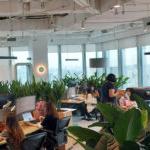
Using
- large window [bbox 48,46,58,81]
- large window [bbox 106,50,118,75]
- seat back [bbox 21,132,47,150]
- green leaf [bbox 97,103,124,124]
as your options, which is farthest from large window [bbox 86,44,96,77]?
green leaf [bbox 97,103,124,124]

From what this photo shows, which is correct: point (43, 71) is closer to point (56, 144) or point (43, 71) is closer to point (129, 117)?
point (56, 144)

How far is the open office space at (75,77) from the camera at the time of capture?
1534 mm

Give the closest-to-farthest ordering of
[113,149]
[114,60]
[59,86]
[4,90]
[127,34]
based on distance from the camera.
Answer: [113,149], [59,86], [4,90], [127,34], [114,60]

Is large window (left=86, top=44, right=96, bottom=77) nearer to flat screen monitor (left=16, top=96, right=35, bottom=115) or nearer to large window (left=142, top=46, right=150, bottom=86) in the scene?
large window (left=142, top=46, right=150, bottom=86)

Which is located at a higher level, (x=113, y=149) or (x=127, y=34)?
(x=127, y=34)

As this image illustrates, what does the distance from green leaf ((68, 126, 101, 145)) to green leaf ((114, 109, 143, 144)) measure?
12cm

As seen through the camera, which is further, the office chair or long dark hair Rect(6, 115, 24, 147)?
the office chair

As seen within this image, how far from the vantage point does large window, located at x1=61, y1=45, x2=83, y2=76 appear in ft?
53.7

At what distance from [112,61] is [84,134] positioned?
544 inches

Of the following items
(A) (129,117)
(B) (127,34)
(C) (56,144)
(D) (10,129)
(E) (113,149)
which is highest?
(B) (127,34)

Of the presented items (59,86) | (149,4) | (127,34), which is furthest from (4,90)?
(127,34)

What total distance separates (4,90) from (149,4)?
3.94 meters

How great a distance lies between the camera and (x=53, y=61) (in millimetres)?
16312

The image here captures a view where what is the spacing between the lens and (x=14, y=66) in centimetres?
1617
